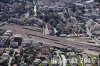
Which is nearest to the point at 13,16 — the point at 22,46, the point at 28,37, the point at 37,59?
the point at 28,37

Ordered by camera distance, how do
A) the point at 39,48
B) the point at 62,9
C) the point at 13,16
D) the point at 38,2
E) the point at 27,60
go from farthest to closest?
the point at 38,2
the point at 62,9
the point at 13,16
the point at 39,48
the point at 27,60

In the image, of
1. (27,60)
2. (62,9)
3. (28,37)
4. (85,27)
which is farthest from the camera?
(62,9)

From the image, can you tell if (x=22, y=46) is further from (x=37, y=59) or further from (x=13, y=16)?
(x=13, y=16)

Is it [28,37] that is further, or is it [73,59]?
[28,37]

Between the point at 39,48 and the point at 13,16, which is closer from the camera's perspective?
the point at 39,48

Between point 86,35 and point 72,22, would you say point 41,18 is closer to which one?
point 72,22

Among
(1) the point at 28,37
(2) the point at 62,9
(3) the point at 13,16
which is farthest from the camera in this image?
→ (2) the point at 62,9

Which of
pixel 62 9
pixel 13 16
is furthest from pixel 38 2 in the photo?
pixel 13 16

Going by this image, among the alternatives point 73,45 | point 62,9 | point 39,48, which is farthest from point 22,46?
point 62,9

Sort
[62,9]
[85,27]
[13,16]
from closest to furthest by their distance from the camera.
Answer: [85,27] → [13,16] → [62,9]
